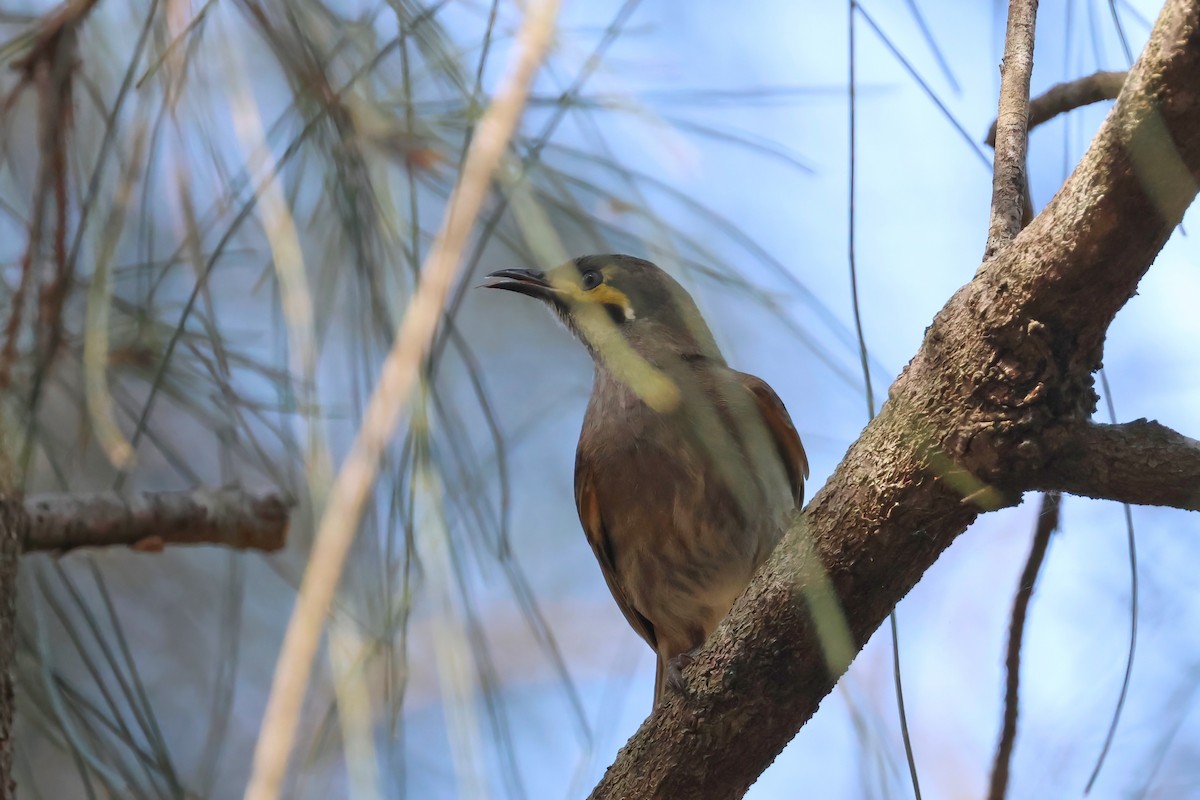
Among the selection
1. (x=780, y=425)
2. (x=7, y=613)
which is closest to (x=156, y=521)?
(x=7, y=613)

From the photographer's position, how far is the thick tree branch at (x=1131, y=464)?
1.69m

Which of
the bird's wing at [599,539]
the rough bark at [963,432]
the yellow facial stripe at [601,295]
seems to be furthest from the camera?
the yellow facial stripe at [601,295]

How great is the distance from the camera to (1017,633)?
230cm

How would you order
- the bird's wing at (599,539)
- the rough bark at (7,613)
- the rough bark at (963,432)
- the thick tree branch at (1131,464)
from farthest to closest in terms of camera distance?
the bird's wing at (599,539)
the rough bark at (7,613)
the thick tree branch at (1131,464)
the rough bark at (963,432)

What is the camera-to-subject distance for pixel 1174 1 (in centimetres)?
147

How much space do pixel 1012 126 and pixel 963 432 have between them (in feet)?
1.65

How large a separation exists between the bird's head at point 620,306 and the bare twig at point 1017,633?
5.16ft

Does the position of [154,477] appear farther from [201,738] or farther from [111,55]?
[111,55]

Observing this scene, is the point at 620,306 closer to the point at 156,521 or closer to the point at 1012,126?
the point at 156,521

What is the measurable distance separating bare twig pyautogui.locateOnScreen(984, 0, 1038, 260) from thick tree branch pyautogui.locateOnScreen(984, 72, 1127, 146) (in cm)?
31

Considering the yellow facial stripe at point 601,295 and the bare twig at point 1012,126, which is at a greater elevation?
the yellow facial stripe at point 601,295

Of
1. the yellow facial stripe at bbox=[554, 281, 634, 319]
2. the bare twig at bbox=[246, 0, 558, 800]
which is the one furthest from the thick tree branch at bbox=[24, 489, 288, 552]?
the bare twig at bbox=[246, 0, 558, 800]

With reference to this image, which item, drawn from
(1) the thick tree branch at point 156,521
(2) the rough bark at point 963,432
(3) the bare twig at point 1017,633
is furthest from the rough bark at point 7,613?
(3) the bare twig at point 1017,633

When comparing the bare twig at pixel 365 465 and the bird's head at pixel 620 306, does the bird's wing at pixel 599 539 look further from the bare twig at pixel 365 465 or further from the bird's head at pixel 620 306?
the bare twig at pixel 365 465
